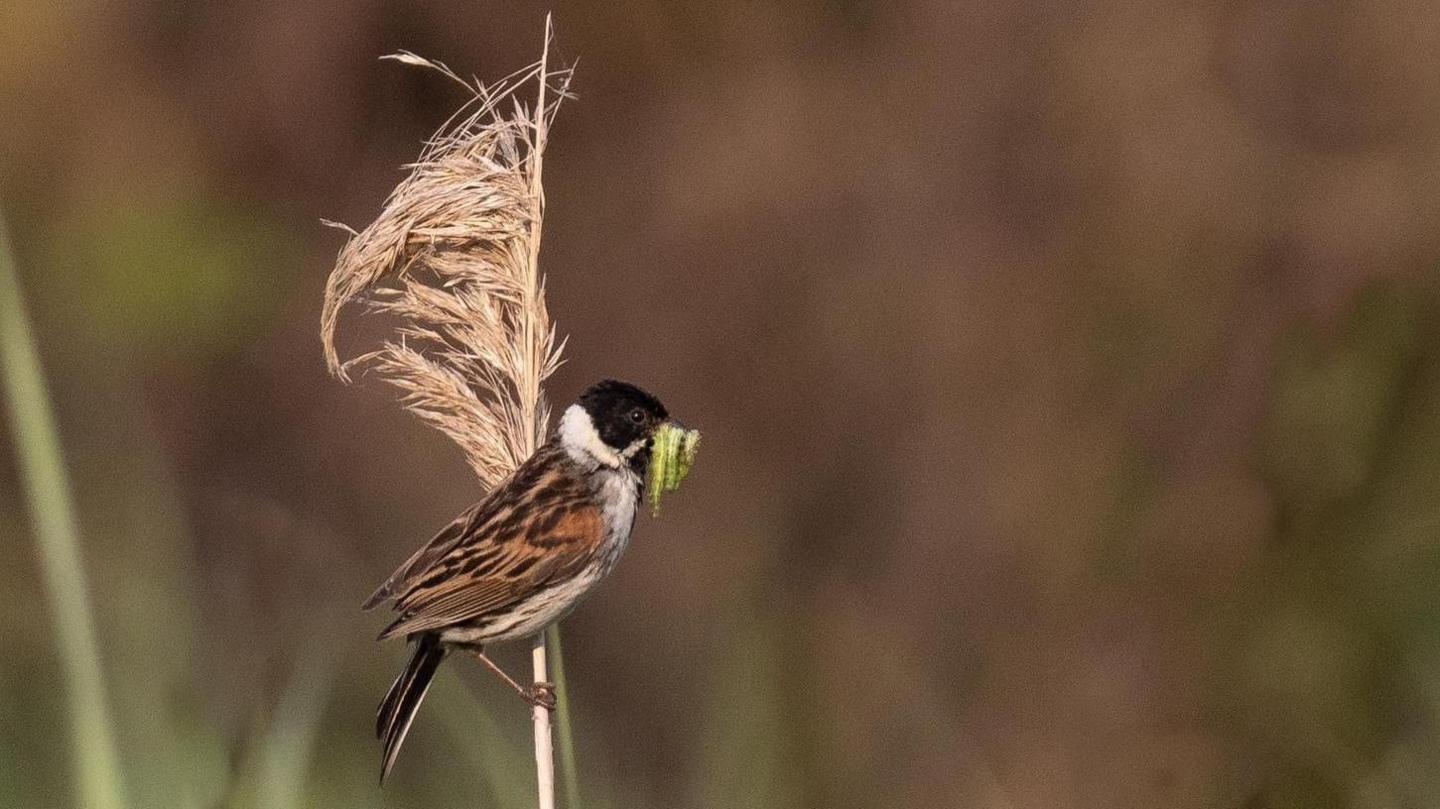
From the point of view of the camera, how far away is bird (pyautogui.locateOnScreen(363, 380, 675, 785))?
10.1 ft

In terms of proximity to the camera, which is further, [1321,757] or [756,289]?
[756,289]

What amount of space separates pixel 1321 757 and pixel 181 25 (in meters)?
5.14

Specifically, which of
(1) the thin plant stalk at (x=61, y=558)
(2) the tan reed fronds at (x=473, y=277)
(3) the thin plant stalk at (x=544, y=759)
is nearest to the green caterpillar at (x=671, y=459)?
(2) the tan reed fronds at (x=473, y=277)

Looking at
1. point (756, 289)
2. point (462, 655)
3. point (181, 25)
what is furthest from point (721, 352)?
point (462, 655)

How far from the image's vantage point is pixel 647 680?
6234mm

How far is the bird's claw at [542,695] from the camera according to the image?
2.79 m

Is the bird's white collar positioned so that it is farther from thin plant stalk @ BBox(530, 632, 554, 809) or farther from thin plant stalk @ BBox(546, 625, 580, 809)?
thin plant stalk @ BBox(546, 625, 580, 809)

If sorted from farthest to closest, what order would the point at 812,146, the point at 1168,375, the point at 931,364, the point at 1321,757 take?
Result: 1. the point at 812,146
2. the point at 931,364
3. the point at 1168,375
4. the point at 1321,757

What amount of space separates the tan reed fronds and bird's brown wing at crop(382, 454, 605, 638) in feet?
1.09

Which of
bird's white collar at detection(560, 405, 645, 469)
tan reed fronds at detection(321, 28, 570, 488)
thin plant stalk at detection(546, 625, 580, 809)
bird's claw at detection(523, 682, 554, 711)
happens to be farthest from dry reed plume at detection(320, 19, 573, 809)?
bird's white collar at detection(560, 405, 645, 469)

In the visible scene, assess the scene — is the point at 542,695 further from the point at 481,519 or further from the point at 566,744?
the point at 566,744

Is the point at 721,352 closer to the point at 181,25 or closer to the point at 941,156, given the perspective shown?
the point at 941,156

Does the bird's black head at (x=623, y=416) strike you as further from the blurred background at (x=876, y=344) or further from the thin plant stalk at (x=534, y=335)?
the thin plant stalk at (x=534, y=335)

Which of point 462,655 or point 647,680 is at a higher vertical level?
point 462,655
